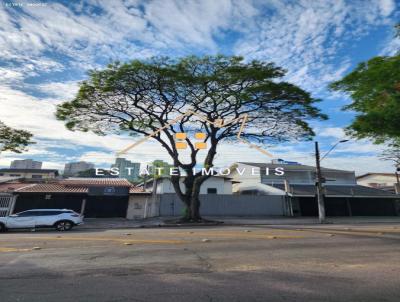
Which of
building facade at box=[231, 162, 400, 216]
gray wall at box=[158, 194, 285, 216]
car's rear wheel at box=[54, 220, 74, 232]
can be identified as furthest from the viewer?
building facade at box=[231, 162, 400, 216]

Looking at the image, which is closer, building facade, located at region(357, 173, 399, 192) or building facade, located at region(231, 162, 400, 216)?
building facade, located at region(231, 162, 400, 216)

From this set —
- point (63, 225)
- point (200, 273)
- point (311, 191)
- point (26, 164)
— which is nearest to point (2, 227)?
point (63, 225)

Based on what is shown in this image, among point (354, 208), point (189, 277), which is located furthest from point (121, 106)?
point (354, 208)

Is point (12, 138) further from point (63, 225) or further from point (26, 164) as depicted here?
point (26, 164)

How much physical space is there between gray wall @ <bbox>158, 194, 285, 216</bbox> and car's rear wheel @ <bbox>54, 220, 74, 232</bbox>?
11.1 metres

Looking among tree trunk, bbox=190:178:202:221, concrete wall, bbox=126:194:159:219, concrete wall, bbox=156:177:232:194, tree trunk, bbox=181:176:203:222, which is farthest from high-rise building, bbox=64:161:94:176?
tree trunk, bbox=190:178:202:221

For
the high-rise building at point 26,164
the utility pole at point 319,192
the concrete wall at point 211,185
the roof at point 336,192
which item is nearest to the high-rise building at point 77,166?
the high-rise building at point 26,164

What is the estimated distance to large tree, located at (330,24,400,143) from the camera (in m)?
11.5

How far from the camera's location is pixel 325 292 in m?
5.18

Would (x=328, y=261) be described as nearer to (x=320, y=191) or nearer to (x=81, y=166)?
(x=320, y=191)

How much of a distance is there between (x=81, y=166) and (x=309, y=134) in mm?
99702

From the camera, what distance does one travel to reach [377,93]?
1260cm

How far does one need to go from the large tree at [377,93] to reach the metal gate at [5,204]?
28.3 meters

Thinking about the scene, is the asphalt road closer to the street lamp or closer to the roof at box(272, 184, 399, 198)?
the street lamp
